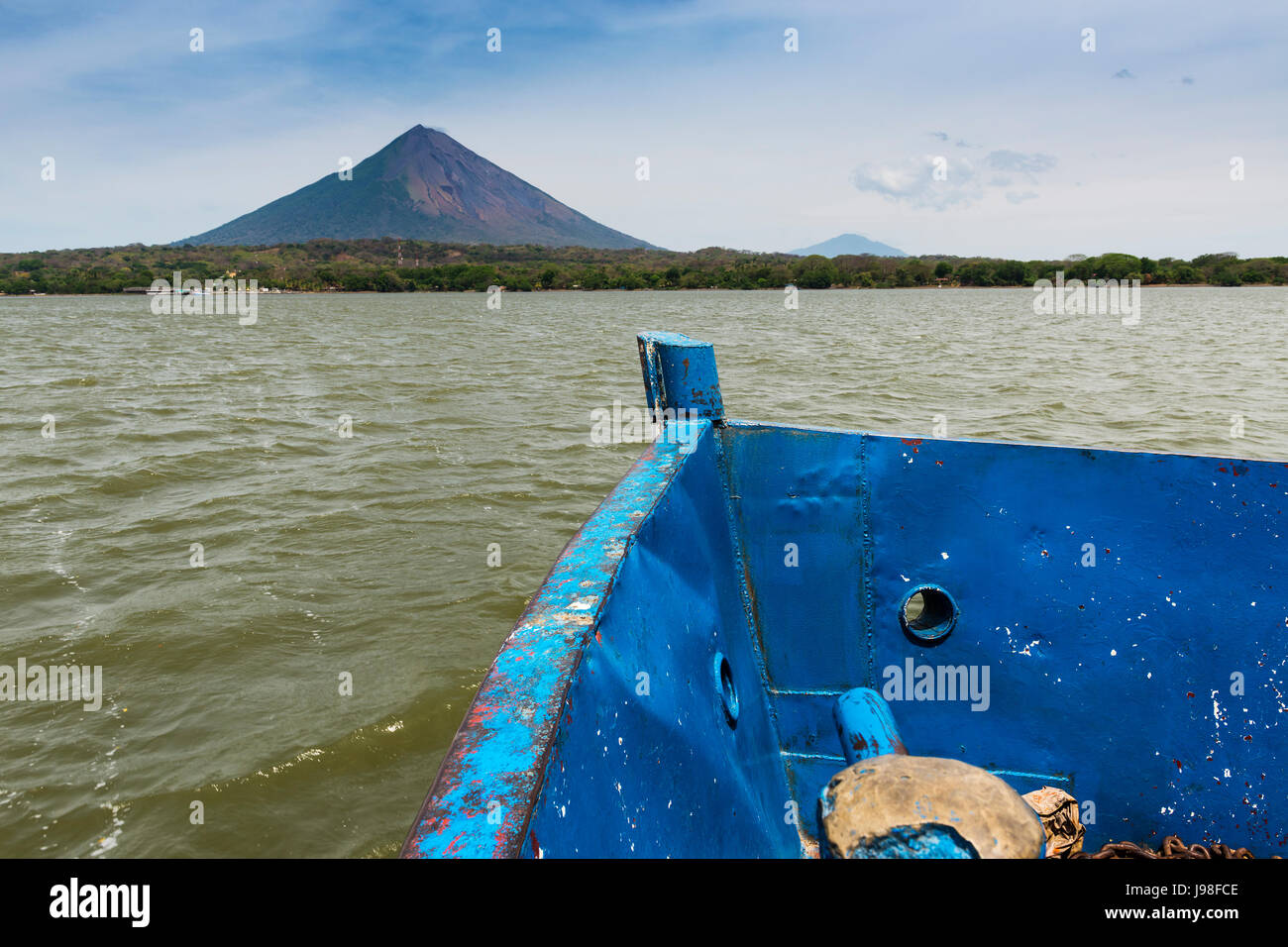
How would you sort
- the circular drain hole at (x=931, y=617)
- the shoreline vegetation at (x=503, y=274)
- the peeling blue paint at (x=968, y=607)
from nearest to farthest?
the peeling blue paint at (x=968, y=607) < the circular drain hole at (x=931, y=617) < the shoreline vegetation at (x=503, y=274)

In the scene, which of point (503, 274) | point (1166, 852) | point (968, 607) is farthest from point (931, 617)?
point (503, 274)

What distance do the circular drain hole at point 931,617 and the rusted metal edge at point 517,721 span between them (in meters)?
1.48

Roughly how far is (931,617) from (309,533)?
5.73m

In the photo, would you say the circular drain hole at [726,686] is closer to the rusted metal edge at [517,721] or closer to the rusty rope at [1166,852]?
the rusted metal edge at [517,721]

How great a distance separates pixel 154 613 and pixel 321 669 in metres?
1.50

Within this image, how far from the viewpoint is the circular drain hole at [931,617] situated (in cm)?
279

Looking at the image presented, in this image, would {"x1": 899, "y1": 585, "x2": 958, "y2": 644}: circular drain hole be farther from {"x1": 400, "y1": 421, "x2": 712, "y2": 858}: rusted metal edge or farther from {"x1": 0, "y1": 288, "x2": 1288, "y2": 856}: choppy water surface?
{"x1": 0, "y1": 288, "x2": 1288, "y2": 856}: choppy water surface

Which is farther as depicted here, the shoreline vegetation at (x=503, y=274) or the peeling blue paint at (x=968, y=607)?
the shoreline vegetation at (x=503, y=274)

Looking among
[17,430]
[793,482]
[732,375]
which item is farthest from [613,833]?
[732,375]

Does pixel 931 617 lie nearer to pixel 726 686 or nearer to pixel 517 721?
pixel 726 686

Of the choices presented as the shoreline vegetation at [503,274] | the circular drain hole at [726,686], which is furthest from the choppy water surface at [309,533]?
the shoreline vegetation at [503,274]

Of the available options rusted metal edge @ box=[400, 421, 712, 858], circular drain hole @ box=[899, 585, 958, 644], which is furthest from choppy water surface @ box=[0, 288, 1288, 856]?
rusted metal edge @ box=[400, 421, 712, 858]
